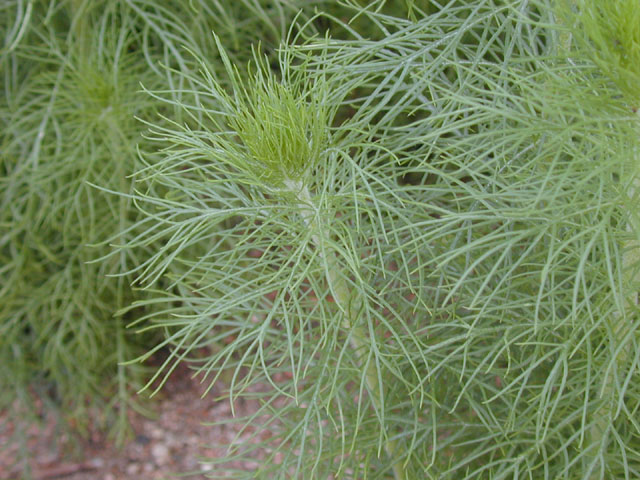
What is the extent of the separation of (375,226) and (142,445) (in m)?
1.49

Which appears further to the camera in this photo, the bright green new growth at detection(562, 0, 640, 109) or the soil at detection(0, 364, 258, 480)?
the soil at detection(0, 364, 258, 480)

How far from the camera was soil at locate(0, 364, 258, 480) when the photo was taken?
2.10 meters

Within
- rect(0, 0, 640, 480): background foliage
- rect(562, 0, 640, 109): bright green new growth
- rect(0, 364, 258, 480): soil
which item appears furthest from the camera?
rect(0, 364, 258, 480): soil

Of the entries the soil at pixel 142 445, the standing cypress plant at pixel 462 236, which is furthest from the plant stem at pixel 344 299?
the soil at pixel 142 445

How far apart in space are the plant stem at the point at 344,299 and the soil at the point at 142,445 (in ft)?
3.59

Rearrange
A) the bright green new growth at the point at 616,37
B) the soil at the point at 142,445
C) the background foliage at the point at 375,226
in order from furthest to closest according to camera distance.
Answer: the soil at the point at 142,445, the background foliage at the point at 375,226, the bright green new growth at the point at 616,37

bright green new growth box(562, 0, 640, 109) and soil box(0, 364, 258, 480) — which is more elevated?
bright green new growth box(562, 0, 640, 109)

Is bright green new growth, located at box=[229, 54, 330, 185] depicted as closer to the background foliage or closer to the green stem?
the background foliage

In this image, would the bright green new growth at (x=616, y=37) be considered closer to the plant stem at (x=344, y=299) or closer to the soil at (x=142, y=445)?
the plant stem at (x=344, y=299)

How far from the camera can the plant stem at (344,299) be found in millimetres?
894

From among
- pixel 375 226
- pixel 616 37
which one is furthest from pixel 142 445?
pixel 616 37

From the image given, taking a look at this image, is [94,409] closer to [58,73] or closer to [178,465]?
[178,465]

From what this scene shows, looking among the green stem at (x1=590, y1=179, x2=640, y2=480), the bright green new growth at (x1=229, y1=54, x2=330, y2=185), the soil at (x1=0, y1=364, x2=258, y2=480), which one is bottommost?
the soil at (x1=0, y1=364, x2=258, y2=480)

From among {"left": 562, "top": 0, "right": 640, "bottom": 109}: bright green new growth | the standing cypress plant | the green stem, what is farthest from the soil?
{"left": 562, "top": 0, "right": 640, "bottom": 109}: bright green new growth
